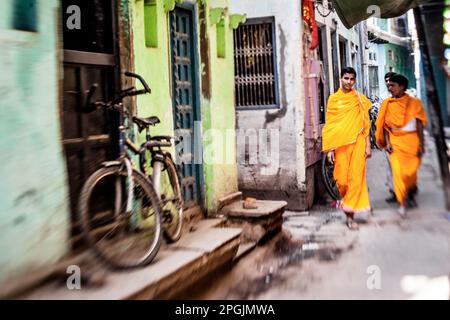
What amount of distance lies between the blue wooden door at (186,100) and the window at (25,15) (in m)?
2.22

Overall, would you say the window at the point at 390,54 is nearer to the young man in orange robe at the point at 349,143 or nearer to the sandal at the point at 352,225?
the young man in orange robe at the point at 349,143

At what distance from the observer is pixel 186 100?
18.5ft

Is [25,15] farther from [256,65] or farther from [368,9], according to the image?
[256,65]

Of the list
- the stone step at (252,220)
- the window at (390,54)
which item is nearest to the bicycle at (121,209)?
the stone step at (252,220)

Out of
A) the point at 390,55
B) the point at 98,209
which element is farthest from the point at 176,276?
the point at 390,55

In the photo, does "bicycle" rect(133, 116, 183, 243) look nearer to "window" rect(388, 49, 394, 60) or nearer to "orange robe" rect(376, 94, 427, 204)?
"orange robe" rect(376, 94, 427, 204)

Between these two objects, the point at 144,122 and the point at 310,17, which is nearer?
the point at 144,122

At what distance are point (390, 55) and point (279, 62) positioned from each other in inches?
616

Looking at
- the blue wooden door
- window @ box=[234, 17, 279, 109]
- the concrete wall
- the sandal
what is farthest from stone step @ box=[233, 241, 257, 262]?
window @ box=[234, 17, 279, 109]

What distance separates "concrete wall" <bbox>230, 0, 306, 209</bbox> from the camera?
807 centimetres

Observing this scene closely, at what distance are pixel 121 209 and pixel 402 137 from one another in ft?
14.3

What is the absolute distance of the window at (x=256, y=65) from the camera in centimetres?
832

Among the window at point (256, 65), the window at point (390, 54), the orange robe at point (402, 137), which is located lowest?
the orange robe at point (402, 137)

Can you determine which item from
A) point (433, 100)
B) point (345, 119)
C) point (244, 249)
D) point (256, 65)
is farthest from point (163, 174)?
point (256, 65)
